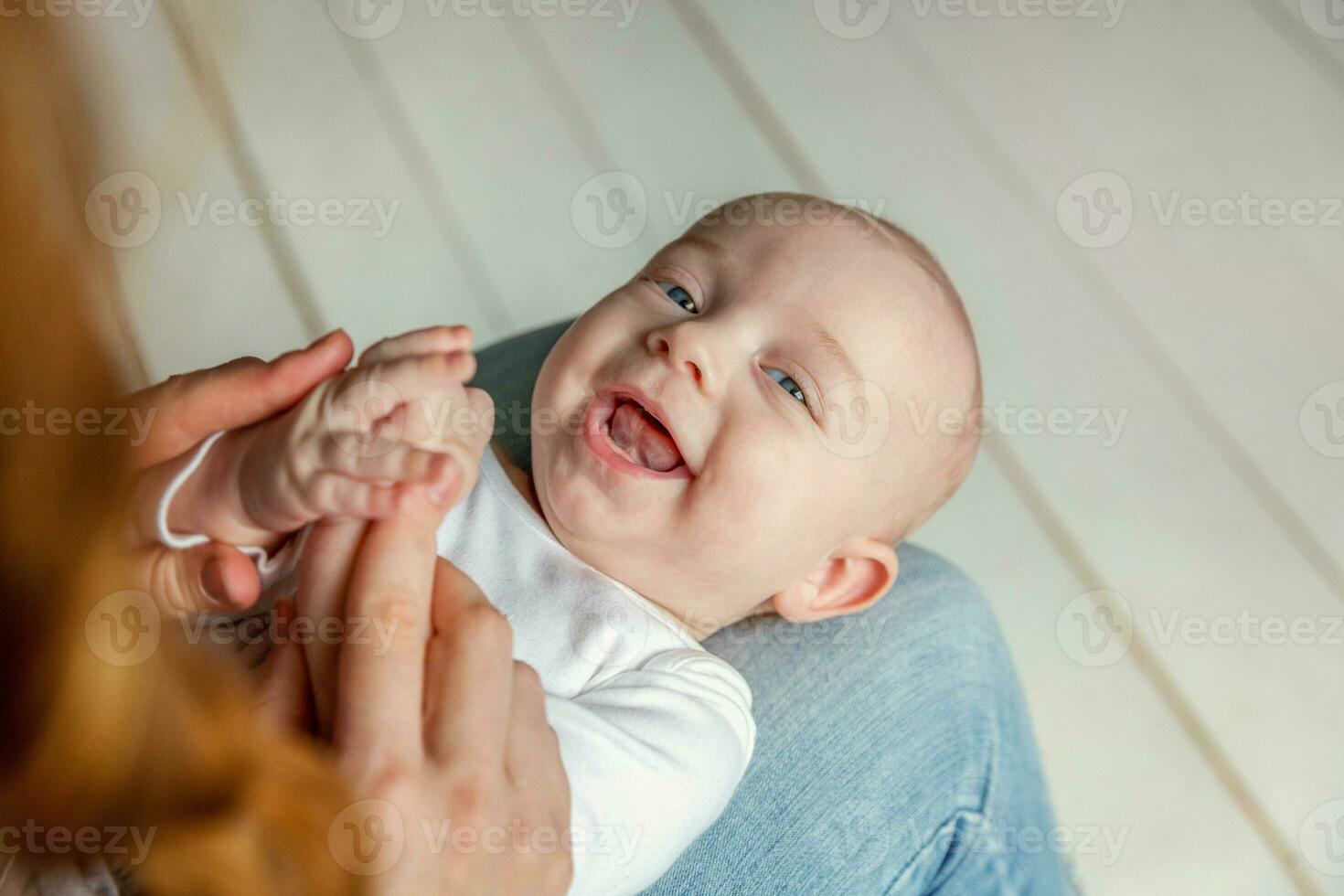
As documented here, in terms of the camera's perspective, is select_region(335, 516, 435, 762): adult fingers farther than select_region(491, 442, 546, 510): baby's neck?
No

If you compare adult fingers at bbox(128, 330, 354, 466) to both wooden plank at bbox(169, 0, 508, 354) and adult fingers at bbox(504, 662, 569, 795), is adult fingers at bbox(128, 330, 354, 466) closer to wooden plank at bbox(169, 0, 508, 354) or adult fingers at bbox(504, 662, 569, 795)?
adult fingers at bbox(504, 662, 569, 795)

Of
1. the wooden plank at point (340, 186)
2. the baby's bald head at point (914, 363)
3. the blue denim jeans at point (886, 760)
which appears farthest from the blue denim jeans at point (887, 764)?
the wooden plank at point (340, 186)

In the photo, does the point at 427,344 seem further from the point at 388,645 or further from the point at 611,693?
the point at 611,693

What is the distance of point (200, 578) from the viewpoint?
32.2 inches

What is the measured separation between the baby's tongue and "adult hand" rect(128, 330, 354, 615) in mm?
346

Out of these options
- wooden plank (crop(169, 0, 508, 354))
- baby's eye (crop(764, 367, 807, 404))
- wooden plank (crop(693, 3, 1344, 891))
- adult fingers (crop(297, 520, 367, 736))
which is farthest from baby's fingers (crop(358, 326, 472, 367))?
wooden plank (crop(693, 3, 1344, 891))

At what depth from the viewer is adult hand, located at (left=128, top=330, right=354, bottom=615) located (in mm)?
820

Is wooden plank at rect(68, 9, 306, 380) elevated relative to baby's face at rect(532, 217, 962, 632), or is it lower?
elevated

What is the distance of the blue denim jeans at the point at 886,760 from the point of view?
1.07 metres

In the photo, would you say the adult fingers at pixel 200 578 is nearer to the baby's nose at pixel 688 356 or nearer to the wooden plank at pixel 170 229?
the wooden plank at pixel 170 229

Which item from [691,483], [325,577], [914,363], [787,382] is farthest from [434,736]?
[914,363]

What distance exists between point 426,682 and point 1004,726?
0.77 meters

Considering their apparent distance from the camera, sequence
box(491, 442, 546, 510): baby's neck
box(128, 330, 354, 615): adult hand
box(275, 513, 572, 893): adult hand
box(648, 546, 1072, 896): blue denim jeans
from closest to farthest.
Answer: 1. box(275, 513, 572, 893): adult hand
2. box(128, 330, 354, 615): adult hand
3. box(648, 546, 1072, 896): blue denim jeans
4. box(491, 442, 546, 510): baby's neck

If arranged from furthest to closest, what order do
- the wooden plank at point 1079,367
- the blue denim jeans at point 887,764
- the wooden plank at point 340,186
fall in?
the wooden plank at point 340,186, the wooden plank at point 1079,367, the blue denim jeans at point 887,764
